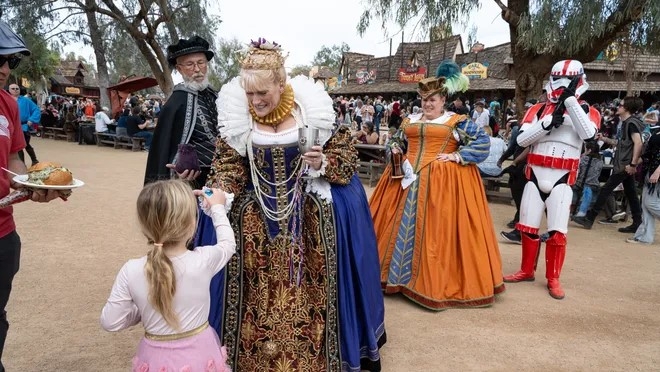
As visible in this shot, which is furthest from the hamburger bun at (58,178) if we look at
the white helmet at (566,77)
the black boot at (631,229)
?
the black boot at (631,229)

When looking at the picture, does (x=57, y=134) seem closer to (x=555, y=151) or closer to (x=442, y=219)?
(x=442, y=219)

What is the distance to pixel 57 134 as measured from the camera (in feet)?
57.2

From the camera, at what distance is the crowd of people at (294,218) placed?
180 cm

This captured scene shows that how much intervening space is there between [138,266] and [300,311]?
1137 mm

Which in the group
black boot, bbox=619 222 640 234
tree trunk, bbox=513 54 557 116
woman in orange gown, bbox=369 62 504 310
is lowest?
black boot, bbox=619 222 640 234

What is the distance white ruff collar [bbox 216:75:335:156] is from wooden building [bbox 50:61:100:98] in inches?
2069

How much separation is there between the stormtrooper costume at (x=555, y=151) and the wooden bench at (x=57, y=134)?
1682 cm

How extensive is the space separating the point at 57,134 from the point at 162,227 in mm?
18551

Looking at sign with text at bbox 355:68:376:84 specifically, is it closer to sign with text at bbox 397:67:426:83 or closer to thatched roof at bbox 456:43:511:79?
sign with text at bbox 397:67:426:83

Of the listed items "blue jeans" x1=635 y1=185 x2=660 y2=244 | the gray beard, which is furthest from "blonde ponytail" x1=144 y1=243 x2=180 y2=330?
"blue jeans" x1=635 y1=185 x2=660 y2=244

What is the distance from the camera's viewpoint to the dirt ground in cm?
298

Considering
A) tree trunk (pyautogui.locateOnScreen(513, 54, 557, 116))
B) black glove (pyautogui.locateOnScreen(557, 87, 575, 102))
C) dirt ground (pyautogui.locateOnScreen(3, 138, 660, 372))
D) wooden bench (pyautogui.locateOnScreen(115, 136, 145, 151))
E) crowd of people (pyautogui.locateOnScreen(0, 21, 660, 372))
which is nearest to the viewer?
crowd of people (pyautogui.locateOnScreen(0, 21, 660, 372))

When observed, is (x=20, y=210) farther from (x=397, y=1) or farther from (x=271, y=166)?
(x=397, y=1)

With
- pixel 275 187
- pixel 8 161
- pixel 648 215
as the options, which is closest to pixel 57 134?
pixel 8 161
